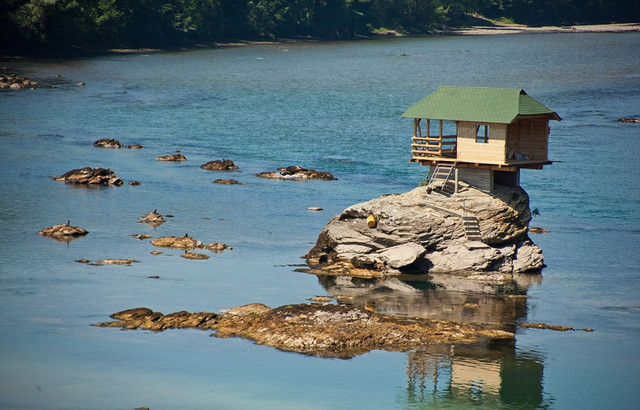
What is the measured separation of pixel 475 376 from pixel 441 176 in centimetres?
1827

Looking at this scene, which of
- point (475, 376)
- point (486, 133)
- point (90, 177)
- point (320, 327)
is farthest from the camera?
point (90, 177)

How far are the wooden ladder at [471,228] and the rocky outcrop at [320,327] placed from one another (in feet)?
32.2

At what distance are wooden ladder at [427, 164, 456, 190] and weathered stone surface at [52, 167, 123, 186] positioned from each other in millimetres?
34887

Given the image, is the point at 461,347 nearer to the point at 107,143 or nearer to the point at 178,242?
the point at 178,242

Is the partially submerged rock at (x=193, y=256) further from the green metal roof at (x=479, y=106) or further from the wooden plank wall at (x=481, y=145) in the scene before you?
the wooden plank wall at (x=481, y=145)

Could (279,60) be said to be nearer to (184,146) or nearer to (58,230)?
(184,146)

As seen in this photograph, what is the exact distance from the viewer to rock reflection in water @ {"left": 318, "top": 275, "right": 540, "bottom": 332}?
48938 mm

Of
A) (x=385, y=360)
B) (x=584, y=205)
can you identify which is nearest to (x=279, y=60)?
A: (x=584, y=205)

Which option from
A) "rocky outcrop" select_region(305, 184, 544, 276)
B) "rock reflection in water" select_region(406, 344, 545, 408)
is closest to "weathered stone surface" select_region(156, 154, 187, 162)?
"rocky outcrop" select_region(305, 184, 544, 276)

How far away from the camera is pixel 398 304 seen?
50531 millimetres

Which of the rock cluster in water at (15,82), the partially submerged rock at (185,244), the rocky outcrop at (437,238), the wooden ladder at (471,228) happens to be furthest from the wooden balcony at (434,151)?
the rock cluster in water at (15,82)

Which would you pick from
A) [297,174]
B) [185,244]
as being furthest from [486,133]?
[297,174]

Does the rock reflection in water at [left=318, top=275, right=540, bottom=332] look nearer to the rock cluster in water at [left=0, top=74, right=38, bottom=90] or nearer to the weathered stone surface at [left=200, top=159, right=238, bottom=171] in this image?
the weathered stone surface at [left=200, top=159, right=238, bottom=171]

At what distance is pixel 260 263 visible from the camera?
58.3 metres
